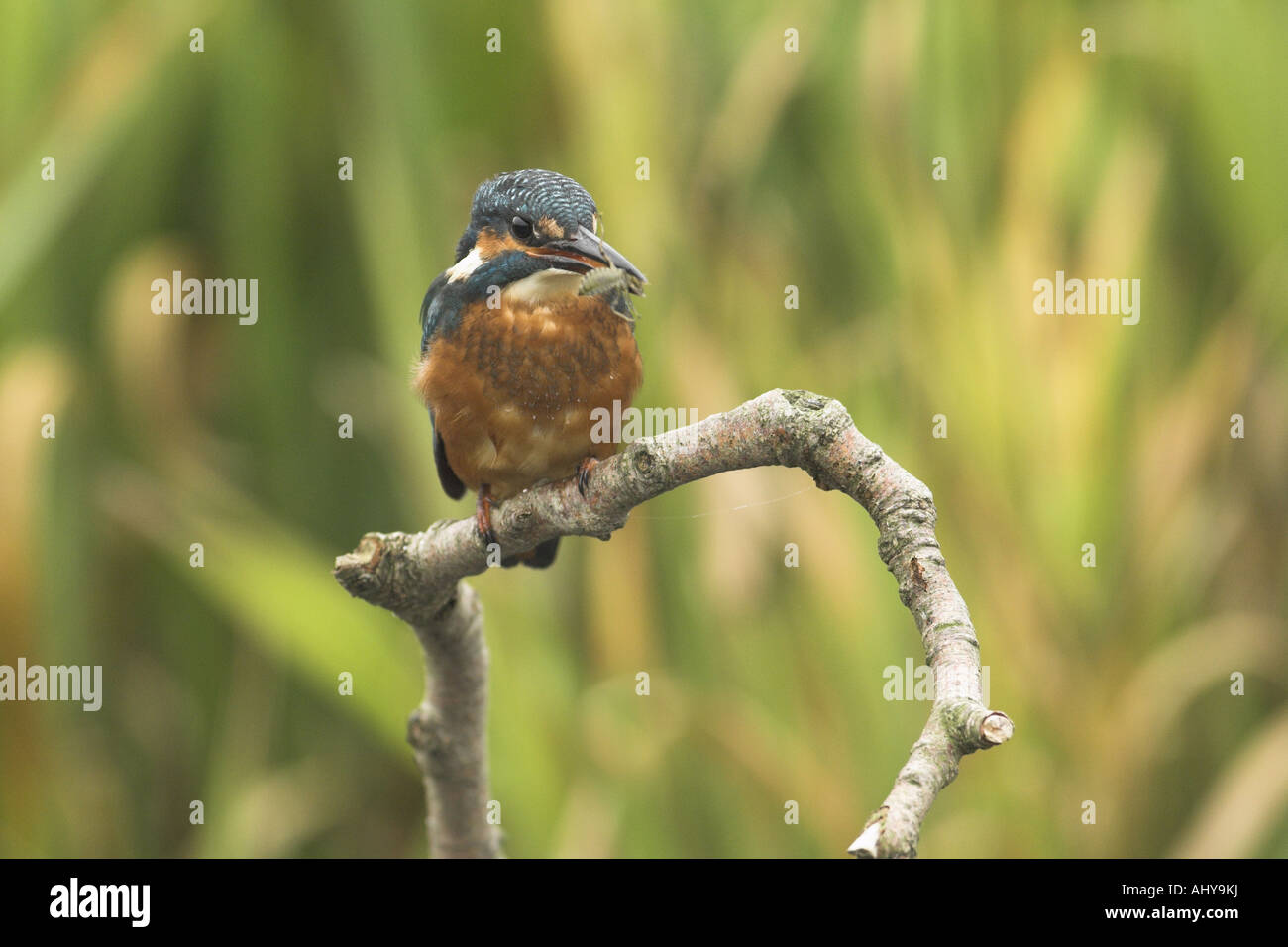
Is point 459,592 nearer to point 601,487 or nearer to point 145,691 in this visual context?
point 601,487

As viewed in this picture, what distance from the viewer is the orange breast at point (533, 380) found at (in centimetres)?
206

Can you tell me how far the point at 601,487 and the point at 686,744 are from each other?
175 centimetres

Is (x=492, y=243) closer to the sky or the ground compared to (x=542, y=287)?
closer to the sky

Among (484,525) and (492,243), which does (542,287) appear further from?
(484,525)

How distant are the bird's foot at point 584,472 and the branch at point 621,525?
16mm

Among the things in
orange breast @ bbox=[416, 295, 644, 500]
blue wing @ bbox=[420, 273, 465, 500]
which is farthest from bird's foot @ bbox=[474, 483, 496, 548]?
blue wing @ bbox=[420, 273, 465, 500]

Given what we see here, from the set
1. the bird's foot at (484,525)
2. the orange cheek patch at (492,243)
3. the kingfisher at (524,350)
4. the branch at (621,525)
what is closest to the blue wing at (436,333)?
the kingfisher at (524,350)

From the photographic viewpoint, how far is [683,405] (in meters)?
3.10

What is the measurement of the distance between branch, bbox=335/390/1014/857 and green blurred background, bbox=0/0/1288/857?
2.58 feet

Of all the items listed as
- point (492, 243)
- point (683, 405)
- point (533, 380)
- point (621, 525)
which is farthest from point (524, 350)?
point (683, 405)

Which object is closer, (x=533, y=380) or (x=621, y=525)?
(x=621, y=525)

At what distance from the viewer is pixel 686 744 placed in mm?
3117

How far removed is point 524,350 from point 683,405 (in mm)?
1041

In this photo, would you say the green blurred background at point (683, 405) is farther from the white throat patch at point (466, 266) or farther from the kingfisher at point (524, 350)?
the white throat patch at point (466, 266)
